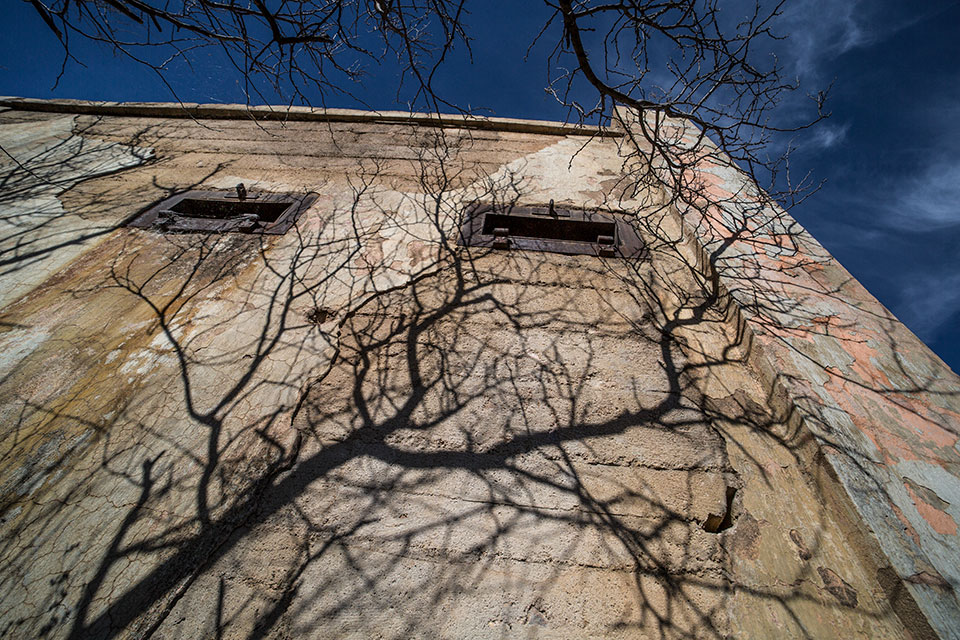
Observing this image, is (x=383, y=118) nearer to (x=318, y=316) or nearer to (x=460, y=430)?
(x=318, y=316)

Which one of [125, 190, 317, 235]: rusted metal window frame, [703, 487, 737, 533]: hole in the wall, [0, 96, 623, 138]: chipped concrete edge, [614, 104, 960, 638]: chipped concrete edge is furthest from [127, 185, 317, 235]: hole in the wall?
[614, 104, 960, 638]: chipped concrete edge

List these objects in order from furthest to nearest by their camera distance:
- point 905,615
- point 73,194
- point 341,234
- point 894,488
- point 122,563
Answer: point 73,194
point 341,234
point 894,488
point 122,563
point 905,615

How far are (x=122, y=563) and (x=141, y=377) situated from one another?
101 centimetres

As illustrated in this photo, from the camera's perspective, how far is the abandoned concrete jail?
147cm

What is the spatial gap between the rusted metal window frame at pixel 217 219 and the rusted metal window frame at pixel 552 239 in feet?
4.88

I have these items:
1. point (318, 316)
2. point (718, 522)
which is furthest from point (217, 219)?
point (718, 522)

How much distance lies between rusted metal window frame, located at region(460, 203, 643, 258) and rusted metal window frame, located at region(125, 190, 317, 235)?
4.88 ft

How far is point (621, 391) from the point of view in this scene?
217 cm

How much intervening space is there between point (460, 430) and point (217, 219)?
301 centimetres

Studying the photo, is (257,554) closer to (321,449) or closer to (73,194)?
(321,449)

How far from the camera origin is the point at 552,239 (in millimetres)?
3424

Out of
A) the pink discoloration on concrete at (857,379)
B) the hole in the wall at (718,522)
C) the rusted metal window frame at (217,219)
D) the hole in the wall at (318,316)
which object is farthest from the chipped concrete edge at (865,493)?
the rusted metal window frame at (217,219)

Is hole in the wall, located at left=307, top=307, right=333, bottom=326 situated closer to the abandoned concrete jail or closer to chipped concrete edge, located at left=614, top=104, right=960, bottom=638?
the abandoned concrete jail

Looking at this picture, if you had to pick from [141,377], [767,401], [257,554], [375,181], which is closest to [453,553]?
[257,554]
